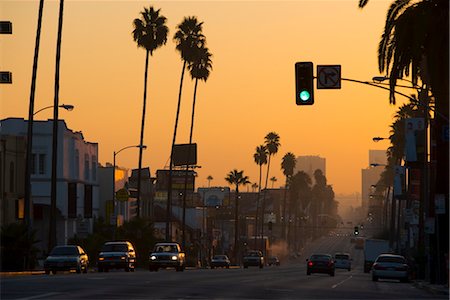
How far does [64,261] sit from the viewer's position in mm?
59719

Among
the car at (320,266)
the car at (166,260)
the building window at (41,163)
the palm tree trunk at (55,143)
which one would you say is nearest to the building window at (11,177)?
the palm tree trunk at (55,143)

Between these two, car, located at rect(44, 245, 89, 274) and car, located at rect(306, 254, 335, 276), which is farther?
car, located at rect(306, 254, 335, 276)

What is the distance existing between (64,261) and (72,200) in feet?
143

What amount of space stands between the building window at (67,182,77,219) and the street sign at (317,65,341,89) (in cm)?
6559

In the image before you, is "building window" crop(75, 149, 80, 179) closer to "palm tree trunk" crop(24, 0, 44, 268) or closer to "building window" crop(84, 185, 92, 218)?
"building window" crop(84, 185, 92, 218)

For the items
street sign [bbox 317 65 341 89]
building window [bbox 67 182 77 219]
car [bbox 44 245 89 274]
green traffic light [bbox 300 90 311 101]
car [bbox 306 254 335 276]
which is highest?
street sign [bbox 317 65 341 89]

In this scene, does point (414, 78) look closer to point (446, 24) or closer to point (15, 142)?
point (446, 24)

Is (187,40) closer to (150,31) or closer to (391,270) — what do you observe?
(150,31)

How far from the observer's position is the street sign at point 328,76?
1539 inches

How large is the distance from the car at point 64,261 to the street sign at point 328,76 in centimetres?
2465

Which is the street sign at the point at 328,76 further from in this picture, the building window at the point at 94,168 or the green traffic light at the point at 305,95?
the building window at the point at 94,168

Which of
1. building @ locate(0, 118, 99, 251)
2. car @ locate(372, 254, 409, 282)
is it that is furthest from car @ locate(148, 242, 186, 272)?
building @ locate(0, 118, 99, 251)

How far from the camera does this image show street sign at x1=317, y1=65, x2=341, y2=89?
128 ft

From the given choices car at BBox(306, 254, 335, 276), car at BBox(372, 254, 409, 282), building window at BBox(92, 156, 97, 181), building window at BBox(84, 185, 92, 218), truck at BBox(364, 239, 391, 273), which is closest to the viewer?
car at BBox(372, 254, 409, 282)
